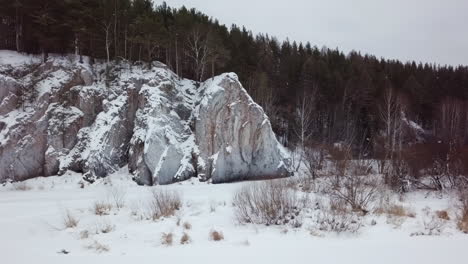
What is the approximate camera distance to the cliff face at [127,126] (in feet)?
67.9

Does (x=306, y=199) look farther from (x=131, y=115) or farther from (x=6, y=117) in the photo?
(x=6, y=117)

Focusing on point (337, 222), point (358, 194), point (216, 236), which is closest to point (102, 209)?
point (216, 236)

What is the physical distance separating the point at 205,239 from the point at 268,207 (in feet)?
9.03

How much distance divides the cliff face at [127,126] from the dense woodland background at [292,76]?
360 cm

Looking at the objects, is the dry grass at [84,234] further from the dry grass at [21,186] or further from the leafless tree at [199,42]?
the leafless tree at [199,42]

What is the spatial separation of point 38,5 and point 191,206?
84.3 feet

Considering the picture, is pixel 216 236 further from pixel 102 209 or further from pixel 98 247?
pixel 102 209

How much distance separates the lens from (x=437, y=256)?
6633mm

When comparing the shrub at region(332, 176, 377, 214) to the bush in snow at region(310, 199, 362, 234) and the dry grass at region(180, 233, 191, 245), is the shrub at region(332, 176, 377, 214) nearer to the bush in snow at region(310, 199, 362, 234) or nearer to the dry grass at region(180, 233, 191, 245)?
the bush in snow at region(310, 199, 362, 234)

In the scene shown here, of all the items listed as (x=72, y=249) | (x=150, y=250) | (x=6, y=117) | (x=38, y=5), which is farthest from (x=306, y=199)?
(x=38, y=5)

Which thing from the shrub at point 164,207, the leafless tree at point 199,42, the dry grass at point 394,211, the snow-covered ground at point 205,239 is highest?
the leafless tree at point 199,42

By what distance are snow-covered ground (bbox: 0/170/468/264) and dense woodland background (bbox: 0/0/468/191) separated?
10.6 meters

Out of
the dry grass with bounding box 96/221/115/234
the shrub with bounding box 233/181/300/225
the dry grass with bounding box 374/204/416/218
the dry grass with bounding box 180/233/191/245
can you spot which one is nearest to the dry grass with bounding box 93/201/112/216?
the dry grass with bounding box 96/221/115/234

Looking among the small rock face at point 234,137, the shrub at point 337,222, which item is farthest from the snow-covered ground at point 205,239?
the small rock face at point 234,137
